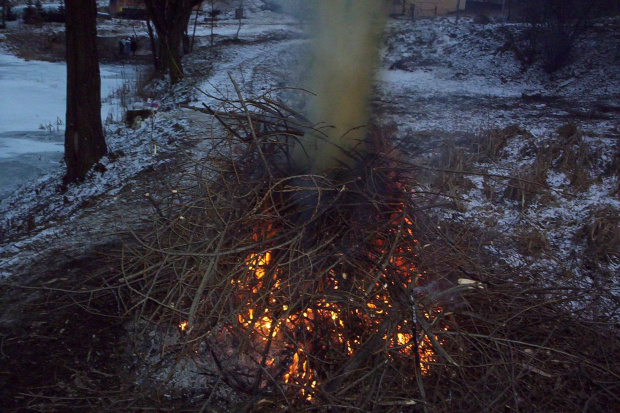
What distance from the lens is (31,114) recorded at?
10.1m

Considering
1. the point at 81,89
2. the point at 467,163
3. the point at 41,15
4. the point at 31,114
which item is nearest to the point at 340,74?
the point at 467,163

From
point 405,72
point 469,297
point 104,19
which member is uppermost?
point 104,19

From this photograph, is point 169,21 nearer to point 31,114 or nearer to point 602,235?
point 31,114

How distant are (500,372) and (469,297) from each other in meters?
0.59

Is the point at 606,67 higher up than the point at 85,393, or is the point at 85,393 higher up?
the point at 606,67

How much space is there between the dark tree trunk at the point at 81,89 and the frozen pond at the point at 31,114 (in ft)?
4.04

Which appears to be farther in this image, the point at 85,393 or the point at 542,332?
the point at 542,332

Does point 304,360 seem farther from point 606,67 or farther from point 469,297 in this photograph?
point 606,67

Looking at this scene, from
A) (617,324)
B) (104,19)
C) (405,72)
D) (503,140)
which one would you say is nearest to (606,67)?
(405,72)

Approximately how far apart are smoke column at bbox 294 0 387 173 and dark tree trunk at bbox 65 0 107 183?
335 centimetres

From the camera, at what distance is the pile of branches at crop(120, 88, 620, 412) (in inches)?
103

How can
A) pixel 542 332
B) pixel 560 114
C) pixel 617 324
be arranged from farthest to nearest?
pixel 560 114 < pixel 617 324 < pixel 542 332

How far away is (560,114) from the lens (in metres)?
10.0

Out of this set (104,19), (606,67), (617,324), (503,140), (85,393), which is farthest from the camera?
(104,19)
